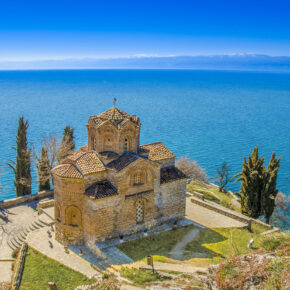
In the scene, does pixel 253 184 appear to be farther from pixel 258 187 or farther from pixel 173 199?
pixel 173 199

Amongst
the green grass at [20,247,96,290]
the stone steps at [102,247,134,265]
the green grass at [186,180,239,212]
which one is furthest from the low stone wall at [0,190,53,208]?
the green grass at [186,180,239,212]

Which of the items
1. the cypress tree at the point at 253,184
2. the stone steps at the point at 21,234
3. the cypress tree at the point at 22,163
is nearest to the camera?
the stone steps at the point at 21,234

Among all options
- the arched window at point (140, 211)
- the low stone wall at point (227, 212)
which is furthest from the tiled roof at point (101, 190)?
the low stone wall at point (227, 212)

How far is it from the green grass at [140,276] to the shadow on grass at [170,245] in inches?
135

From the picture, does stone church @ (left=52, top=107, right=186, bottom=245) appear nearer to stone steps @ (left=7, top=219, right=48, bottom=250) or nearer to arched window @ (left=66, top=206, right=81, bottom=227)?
arched window @ (left=66, top=206, right=81, bottom=227)

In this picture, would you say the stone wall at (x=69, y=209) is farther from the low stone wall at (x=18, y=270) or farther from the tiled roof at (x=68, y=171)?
the low stone wall at (x=18, y=270)

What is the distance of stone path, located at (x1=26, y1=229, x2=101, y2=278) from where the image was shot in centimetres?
2267

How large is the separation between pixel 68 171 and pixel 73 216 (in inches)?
146

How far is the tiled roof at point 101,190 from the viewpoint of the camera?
23984mm

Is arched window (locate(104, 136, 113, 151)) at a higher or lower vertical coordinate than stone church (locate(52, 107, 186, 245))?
higher

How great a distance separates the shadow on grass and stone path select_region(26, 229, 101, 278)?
2.95 metres

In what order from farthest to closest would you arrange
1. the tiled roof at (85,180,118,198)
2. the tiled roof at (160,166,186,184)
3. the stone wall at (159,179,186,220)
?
the stone wall at (159,179,186,220), the tiled roof at (160,166,186,184), the tiled roof at (85,180,118,198)

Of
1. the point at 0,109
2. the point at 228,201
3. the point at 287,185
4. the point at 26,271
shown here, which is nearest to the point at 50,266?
the point at 26,271

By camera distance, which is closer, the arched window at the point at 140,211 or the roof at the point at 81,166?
the roof at the point at 81,166
